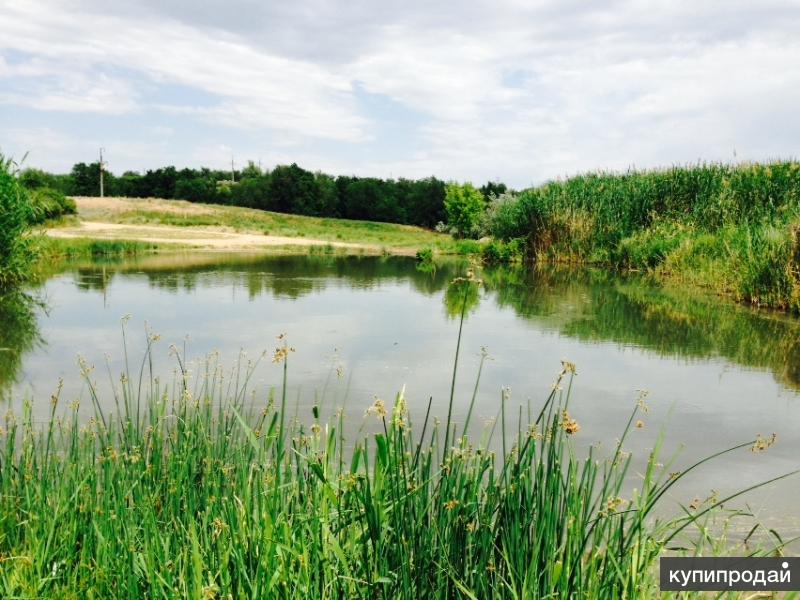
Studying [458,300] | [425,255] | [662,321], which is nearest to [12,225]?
[458,300]

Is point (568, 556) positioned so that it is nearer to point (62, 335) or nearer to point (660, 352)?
point (660, 352)

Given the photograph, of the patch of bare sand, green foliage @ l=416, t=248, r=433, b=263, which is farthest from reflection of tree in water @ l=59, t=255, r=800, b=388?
the patch of bare sand

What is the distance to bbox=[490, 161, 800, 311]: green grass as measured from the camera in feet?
45.2

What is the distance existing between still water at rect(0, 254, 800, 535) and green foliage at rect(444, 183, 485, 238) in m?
18.7

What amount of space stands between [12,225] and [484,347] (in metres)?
10.3

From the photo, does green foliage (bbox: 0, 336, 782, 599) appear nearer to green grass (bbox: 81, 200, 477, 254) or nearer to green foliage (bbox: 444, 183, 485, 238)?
green grass (bbox: 81, 200, 477, 254)

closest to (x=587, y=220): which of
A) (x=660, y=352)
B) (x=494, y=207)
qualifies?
(x=494, y=207)

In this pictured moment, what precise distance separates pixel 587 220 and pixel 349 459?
50.2 feet

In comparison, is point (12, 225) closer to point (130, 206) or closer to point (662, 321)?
point (662, 321)

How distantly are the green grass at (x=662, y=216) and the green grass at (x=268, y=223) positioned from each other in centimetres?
1126

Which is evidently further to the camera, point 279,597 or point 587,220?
point 587,220

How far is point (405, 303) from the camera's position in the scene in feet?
34.9

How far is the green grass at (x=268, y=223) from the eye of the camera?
105 feet

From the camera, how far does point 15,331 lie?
764 cm
